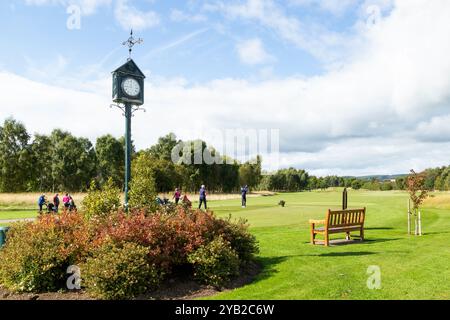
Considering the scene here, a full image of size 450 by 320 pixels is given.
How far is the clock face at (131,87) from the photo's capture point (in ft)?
45.4

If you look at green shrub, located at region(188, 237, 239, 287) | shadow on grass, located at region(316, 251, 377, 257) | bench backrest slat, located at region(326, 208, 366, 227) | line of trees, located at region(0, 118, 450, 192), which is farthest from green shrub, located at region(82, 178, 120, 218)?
line of trees, located at region(0, 118, 450, 192)

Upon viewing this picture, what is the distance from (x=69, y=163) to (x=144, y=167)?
7577 cm

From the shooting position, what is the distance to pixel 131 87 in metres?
14.0

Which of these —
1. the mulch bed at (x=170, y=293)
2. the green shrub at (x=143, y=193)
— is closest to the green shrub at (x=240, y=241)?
the mulch bed at (x=170, y=293)

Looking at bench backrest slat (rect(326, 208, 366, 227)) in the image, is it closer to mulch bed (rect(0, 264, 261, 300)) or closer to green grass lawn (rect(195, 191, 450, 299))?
green grass lawn (rect(195, 191, 450, 299))

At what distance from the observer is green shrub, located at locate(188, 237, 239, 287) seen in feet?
29.5

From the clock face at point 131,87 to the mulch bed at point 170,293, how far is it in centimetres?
719

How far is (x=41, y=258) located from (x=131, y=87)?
6935mm

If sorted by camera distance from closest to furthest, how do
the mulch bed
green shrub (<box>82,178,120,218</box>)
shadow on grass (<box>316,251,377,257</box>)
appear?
the mulch bed < green shrub (<box>82,178,120,218</box>) < shadow on grass (<box>316,251,377,257</box>)

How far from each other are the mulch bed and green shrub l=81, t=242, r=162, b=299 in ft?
0.71

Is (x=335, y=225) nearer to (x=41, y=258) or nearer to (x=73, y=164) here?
(x=41, y=258)

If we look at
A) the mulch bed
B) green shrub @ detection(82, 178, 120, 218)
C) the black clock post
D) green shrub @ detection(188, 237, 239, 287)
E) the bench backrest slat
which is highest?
the black clock post

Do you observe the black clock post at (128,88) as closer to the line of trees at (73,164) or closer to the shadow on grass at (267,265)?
the shadow on grass at (267,265)
